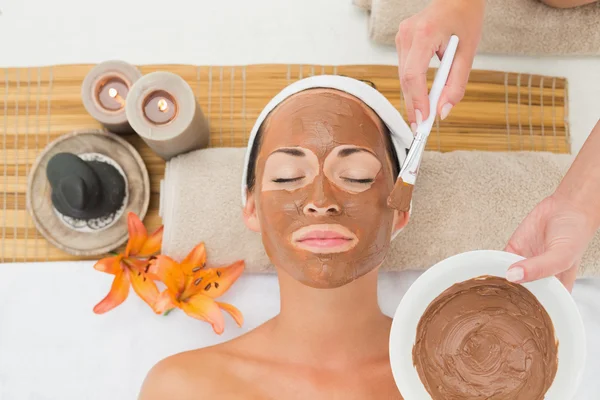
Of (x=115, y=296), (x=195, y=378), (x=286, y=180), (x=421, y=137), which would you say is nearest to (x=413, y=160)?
(x=421, y=137)

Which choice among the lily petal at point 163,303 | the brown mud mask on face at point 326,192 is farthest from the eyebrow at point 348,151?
the lily petal at point 163,303

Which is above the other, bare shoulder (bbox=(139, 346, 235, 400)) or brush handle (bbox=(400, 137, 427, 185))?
brush handle (bbox=(400, 137, 427, 185))

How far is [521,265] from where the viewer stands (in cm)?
83

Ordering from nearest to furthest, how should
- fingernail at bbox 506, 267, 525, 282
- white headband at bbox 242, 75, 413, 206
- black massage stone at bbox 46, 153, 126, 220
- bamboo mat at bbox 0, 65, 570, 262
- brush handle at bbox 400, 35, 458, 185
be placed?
fingernail at bbox 506, 267, 525, 282 < brush handle at bbox 400, 35, 458, 185 < white headband at bbox 242, 75, 413, 206 < black massage stone at bbox 46, 153, 126, 220 < bamboo mat at bbox 0, 65, 570, 262

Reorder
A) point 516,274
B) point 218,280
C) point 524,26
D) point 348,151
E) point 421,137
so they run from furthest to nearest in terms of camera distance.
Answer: point 524,26 < point 218,280 < point 348,151 < point 421,137 < point 516,274

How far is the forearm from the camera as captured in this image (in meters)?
1.00

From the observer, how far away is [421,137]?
Answer: 37.5 inches

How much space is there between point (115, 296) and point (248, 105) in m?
0.62

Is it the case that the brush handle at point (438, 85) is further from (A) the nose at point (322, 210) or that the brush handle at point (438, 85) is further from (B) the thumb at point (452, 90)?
(A) the nose at point (322, 210)

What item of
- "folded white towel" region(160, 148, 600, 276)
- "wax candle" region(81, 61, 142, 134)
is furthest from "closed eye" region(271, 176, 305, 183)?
"wax candle" region(81, 61, 142, 134)

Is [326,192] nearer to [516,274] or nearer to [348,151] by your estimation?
[348,151]

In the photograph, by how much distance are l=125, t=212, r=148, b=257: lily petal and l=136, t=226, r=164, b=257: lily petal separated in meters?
0.01

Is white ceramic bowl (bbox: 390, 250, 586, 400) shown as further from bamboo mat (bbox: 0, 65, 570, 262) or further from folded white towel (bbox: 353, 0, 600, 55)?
folded white towel (bbox: 353, 0, 600, 55)

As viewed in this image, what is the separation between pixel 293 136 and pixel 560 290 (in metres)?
0.56
